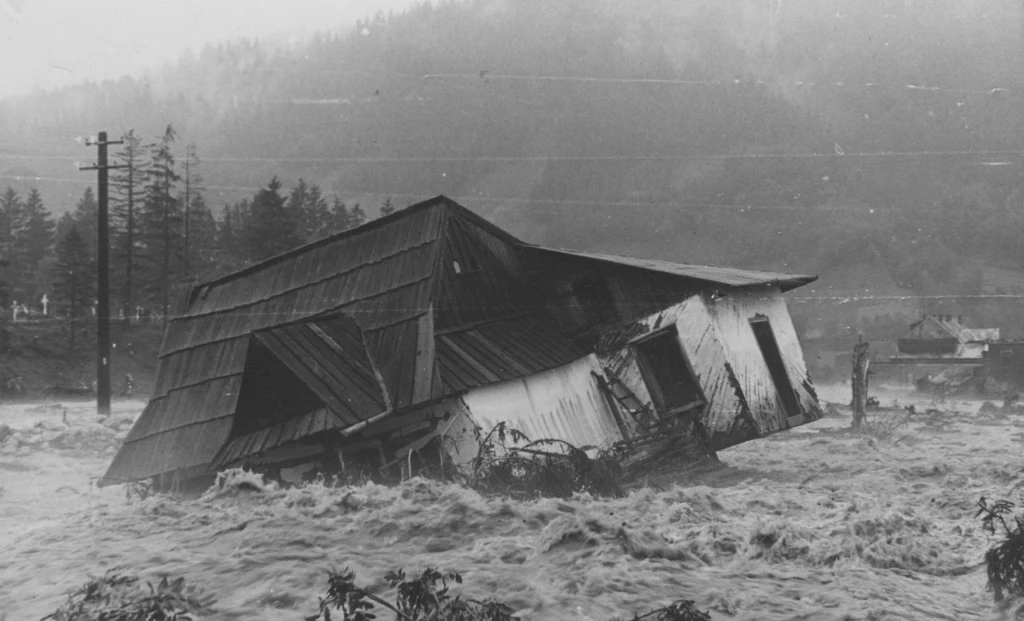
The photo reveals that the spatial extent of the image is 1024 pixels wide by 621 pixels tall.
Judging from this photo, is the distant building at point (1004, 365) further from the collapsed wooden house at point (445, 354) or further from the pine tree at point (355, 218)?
the pine tree at point (355, 218)

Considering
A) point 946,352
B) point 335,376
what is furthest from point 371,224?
point 946,352

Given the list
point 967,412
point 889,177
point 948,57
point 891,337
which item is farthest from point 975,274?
point 889,177

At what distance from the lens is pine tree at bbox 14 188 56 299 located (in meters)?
50.7

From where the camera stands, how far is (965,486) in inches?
451

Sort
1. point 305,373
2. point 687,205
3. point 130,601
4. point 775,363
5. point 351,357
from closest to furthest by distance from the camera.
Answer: point 130,601 < point 305,373 < point 351,357 < point 775,363 < point 687,205

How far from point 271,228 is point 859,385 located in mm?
28501

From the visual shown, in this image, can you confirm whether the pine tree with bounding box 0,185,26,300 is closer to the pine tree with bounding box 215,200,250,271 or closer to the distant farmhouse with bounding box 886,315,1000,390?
the pine tree with bounding box 215,200,250,271

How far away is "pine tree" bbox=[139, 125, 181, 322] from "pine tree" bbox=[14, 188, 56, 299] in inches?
471

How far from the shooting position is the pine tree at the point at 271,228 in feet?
127

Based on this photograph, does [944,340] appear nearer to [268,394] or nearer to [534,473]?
[534,473]

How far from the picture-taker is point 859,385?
21703mm

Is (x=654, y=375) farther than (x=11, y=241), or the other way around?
(x=11, y=241)

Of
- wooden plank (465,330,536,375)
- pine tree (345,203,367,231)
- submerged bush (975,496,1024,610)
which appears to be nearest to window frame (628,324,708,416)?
wooden plank (465,330,536,375)

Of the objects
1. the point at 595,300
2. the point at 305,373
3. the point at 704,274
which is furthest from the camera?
the point at 595,300
